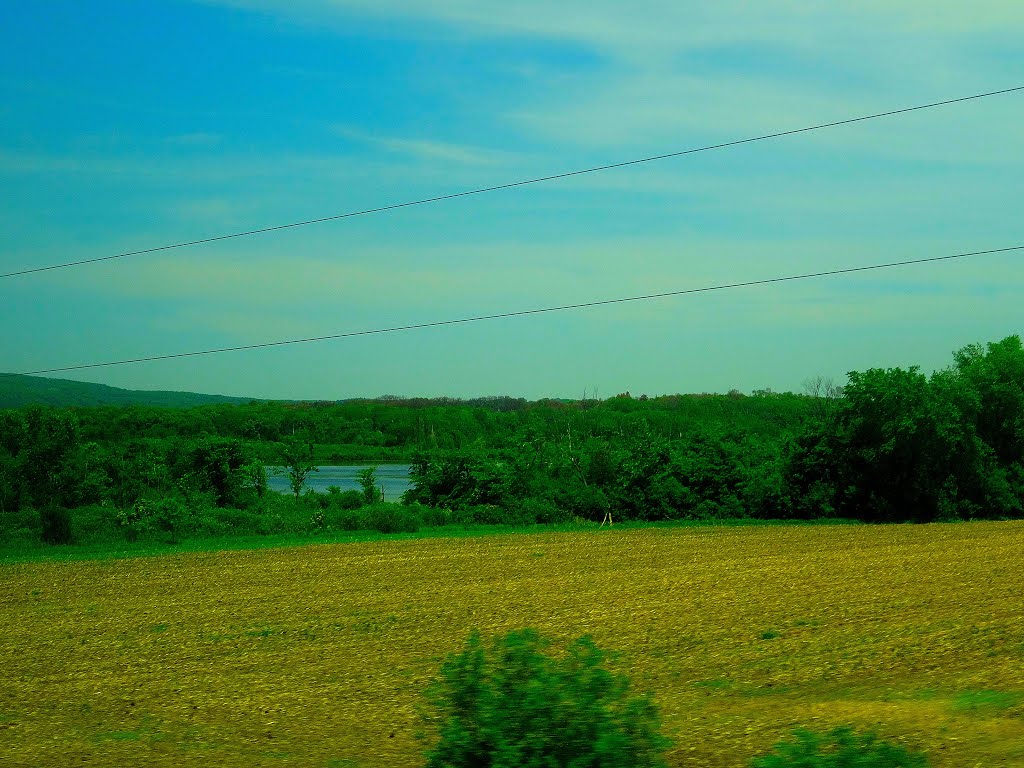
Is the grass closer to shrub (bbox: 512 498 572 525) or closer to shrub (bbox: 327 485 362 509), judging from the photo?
shrub (bbox: 512 498 572 525)

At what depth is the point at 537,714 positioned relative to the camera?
6406mm

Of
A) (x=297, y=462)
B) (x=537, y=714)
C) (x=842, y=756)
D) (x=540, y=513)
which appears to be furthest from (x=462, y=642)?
(x=297, y=462)

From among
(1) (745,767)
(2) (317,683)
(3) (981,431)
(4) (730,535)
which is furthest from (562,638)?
(3) (981,431)

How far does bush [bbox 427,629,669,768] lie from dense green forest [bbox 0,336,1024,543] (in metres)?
44.2

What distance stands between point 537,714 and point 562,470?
58.0 meters

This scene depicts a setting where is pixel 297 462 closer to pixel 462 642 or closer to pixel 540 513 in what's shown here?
pixel 540 513

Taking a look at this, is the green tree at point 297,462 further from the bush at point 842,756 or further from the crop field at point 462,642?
the bush at point 842,756

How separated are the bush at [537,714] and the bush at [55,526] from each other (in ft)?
144

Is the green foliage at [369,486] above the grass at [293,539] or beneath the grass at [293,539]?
above

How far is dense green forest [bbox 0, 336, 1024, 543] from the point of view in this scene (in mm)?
51031

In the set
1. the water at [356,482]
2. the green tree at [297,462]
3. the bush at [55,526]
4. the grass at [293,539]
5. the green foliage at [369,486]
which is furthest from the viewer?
the water at [356,482]

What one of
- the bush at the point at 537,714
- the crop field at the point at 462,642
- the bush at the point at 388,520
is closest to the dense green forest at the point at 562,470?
the bush at the point at 388,520

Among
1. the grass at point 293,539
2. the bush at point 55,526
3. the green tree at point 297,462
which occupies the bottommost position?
the grass at point 293,539

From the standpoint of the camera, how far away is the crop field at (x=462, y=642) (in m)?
10.6
